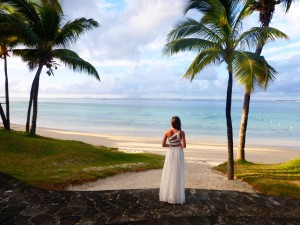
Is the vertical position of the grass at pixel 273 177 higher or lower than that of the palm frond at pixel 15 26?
lower

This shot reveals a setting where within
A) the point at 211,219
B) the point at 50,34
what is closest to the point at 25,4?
the point at 50,34

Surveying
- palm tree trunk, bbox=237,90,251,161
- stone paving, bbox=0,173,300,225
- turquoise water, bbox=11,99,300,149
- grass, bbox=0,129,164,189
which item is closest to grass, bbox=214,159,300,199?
palm tree trunk, bbox=237,90,251,161

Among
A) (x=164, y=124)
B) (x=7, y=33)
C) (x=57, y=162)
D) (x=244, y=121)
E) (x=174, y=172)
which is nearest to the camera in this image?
(x=174, y=172)

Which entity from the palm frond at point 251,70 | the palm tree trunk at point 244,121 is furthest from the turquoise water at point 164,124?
the palm frond at point 251,70

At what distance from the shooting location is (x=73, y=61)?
18.9 meters

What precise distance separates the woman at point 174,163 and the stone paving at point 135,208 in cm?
30

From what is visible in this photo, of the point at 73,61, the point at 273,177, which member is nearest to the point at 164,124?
the point at 73,61

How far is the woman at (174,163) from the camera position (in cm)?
720

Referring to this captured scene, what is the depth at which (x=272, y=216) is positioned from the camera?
279 inches

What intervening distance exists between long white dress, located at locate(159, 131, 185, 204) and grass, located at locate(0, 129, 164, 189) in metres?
3.80

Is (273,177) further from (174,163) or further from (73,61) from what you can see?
(73,61)

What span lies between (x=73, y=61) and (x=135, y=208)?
13.4m

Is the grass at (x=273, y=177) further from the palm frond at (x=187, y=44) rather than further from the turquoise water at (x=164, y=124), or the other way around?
the turquoise water at (x=164, y=124)

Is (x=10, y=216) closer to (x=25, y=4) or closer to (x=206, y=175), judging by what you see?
(x=206, y=175)
